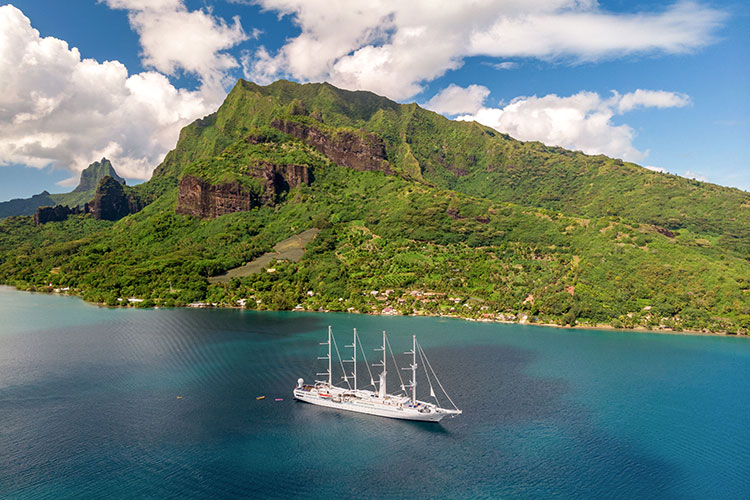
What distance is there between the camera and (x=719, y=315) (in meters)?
131

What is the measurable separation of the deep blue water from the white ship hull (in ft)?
4.69

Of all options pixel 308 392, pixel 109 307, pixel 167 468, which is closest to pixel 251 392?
pixel 308 392

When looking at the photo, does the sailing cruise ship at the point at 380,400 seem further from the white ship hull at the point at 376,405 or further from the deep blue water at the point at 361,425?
the deep blue water at the point at 361,425

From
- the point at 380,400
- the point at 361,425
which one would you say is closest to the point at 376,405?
the point at 380,400

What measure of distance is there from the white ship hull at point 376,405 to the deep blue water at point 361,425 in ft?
4.69

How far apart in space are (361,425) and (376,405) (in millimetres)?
3921

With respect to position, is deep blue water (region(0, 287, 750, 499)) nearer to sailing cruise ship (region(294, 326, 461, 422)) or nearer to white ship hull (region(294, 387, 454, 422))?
white ship hull (region(294, 387, 454, 422))

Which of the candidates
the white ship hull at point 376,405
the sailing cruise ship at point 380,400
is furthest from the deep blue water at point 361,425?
the sailing cruise ship at point 380,400

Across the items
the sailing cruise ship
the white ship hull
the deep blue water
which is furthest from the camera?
the sailing cruise ship

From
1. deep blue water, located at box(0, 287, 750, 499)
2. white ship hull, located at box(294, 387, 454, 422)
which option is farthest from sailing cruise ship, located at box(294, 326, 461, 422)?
deep blue water, located at box(0, 287, 750, 499)

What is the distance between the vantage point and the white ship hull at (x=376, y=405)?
2613 inches

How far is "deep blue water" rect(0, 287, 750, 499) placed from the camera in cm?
5159

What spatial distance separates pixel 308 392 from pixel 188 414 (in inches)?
678

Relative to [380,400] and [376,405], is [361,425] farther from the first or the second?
[380,400]
